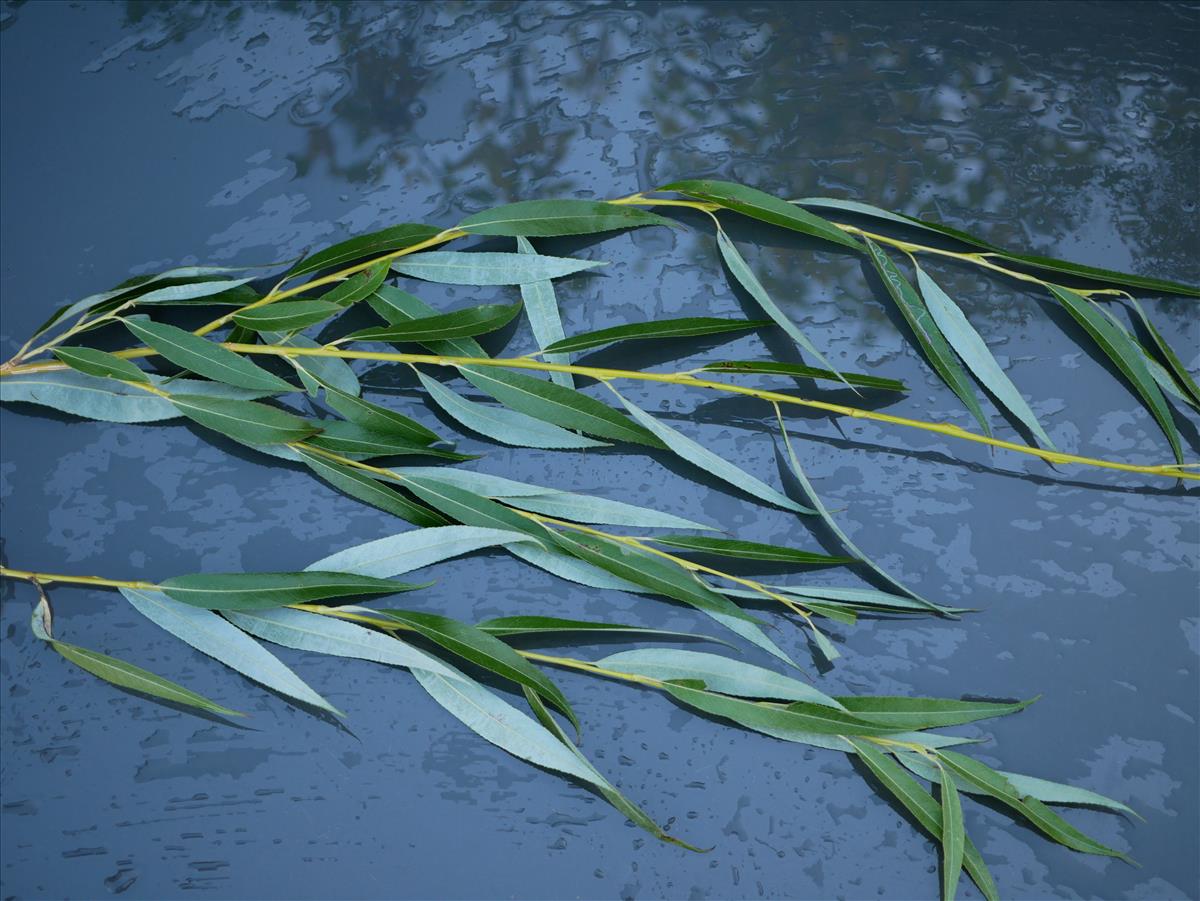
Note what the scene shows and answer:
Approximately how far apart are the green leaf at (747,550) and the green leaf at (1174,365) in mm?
285

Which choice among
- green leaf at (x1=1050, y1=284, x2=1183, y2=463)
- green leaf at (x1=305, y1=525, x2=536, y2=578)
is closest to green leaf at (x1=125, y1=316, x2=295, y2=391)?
green leaf at (x1=305, y1=525, x2=536, y2=578)

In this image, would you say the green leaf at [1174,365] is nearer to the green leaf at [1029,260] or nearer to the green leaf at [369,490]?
the green leaf at [1029,260]

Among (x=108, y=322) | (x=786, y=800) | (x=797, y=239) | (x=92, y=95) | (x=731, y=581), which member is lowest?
(x=786, y=800)

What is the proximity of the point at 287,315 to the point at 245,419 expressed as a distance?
3.0 inches

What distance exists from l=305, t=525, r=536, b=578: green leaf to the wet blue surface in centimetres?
4

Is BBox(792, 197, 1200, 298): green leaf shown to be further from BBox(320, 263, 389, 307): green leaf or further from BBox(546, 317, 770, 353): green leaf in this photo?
BBox(320, 263, 389, 307): green leaf

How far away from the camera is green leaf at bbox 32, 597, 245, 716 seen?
2.11ft

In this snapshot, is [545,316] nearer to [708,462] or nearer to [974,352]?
[708,462]

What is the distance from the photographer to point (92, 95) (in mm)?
781

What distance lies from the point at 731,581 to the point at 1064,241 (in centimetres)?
39

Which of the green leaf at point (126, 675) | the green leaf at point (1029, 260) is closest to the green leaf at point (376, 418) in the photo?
the green leaf at point (126, 675)

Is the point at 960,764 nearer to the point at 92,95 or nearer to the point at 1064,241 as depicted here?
the point at 1064,241

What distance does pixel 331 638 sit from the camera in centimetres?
64

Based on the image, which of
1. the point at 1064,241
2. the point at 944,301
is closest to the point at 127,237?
the point at 944,301
